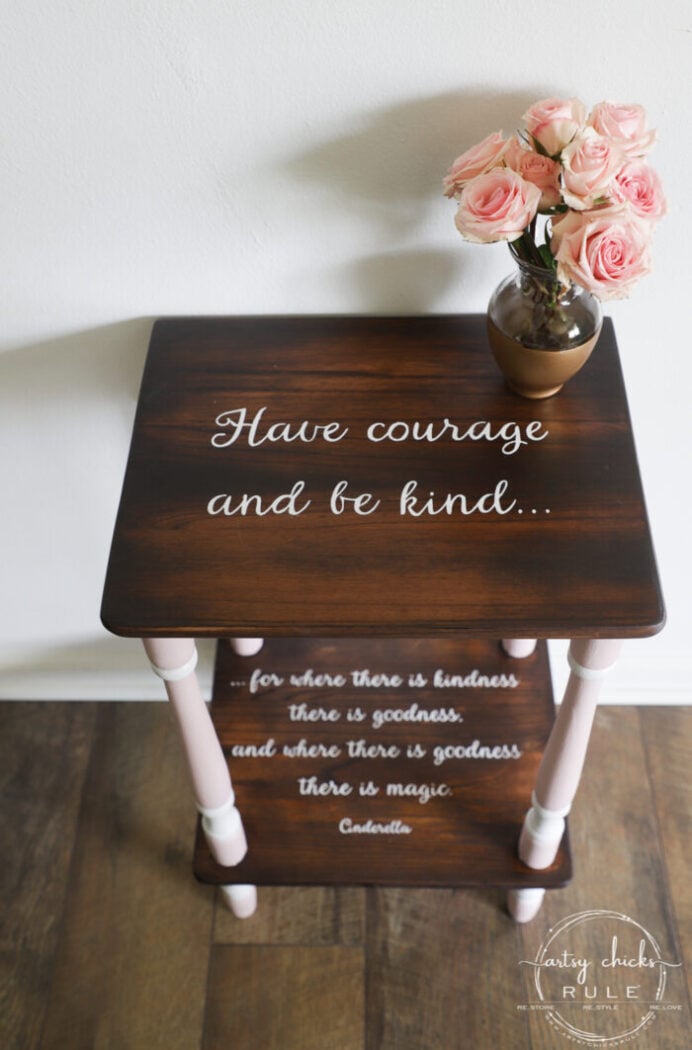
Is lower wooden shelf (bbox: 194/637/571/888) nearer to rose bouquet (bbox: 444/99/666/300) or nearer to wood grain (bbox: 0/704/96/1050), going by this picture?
wood grain (bbox: 0/704/96/1050)

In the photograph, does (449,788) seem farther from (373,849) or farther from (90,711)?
(90,711)

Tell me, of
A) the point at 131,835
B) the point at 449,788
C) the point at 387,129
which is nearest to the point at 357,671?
the point at 449,788

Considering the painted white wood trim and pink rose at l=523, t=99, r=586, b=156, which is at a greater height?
pink rose at l=523, t=99, r=586, b=156

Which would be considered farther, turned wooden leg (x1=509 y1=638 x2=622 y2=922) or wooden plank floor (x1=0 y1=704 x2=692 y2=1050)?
wooden plank floor (x1=0 y1=704 x2=692 y2=1050)

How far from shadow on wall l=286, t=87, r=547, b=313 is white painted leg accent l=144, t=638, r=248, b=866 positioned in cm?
49

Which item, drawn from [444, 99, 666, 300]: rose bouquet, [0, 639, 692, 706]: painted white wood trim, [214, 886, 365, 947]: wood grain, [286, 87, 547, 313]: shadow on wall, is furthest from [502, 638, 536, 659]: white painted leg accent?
[444, 99, 666, 300]: rose bouquet

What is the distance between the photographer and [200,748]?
4.09ft

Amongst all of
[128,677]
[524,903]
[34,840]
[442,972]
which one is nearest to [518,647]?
[524,903]

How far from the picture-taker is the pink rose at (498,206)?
0.93m

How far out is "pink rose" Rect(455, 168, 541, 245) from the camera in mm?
929

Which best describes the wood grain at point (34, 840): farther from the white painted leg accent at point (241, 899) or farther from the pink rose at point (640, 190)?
the pink rose at point (640, 190)

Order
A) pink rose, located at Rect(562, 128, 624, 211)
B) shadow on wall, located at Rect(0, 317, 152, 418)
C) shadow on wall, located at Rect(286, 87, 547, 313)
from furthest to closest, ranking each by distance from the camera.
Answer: shadow on wall, located at Rect(0, 317, 152, 418), shadow on wall, located at Rect(286, 87, 547, 313), pink rose, located at Rect(562, 128, 624, 211)

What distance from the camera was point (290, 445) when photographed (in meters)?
1.11

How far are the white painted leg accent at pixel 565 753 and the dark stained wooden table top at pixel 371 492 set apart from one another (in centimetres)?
11
